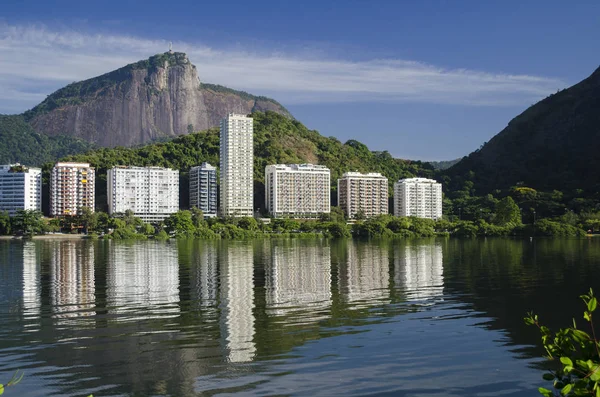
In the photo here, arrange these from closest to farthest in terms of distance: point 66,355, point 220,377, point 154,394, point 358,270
A: point 154,394 < point 220,377 < point 66,355 < point 358,270

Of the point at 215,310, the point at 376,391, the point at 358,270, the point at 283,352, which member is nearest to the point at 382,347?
the point at 283,352

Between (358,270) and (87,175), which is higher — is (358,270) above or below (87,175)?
below

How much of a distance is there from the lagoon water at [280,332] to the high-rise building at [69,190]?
80.4 meters

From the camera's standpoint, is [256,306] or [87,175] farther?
[87,175]

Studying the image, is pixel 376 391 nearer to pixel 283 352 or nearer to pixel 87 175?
pixel 283 352

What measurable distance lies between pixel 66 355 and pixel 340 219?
103678 mm

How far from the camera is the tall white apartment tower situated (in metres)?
118

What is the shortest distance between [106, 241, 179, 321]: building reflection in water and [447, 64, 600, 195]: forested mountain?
316 feet

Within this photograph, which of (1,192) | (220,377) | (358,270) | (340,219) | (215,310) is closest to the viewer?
(220,377)

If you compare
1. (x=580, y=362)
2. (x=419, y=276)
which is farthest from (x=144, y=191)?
(x=580, y=362)

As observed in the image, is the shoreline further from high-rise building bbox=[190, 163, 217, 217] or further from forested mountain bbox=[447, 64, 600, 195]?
forested mountain bbox=[447, 64, 600, 195]

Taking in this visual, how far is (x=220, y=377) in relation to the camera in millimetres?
12844

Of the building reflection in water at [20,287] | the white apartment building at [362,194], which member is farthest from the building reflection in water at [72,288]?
the white apartment building at [362,194]

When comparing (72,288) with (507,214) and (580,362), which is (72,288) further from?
(507,214)
